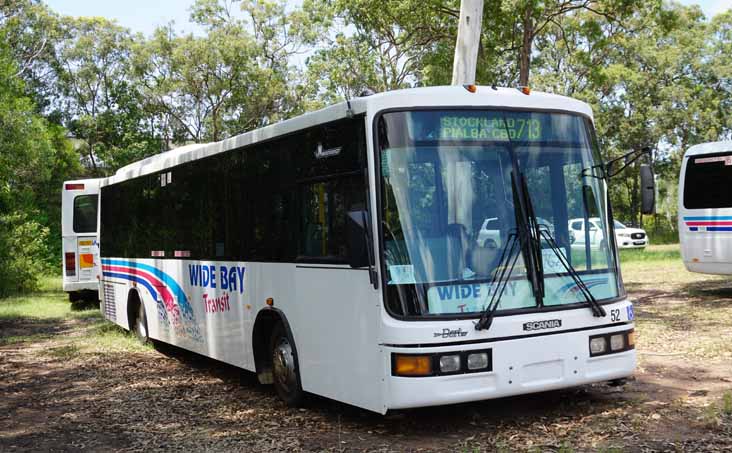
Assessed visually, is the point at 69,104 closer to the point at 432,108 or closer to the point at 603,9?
the point at 603,9

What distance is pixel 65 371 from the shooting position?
11.7 metres

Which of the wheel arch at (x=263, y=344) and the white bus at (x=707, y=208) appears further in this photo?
the white bus at (x=707, y=208)

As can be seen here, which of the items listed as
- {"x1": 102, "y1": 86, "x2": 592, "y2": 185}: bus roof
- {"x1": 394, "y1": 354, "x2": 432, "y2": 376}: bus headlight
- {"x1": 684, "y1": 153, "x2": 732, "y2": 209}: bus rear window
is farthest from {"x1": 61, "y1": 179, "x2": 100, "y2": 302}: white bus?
{"x1": 394, "y1": 354, "x2": 432, "y2": 376}: bus headlight

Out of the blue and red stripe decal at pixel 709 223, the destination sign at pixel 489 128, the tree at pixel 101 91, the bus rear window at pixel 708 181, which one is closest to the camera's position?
the destination sign at pixel 489 128

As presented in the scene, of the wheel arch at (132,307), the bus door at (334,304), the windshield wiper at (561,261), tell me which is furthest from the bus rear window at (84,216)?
the windshield wiper at (561,261)

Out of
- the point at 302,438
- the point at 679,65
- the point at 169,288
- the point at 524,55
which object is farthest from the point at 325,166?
the point at 679,65

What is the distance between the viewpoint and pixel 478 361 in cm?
670

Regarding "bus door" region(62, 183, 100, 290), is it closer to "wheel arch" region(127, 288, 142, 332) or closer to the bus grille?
the bus grille

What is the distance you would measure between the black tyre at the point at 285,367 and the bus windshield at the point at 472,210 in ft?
6.31

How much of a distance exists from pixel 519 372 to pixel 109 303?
33.9ft

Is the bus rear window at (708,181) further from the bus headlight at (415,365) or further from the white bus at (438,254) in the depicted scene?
the bus headlight at (415,365)

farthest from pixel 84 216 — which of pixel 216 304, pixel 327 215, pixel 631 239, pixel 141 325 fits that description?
pixel 631 239

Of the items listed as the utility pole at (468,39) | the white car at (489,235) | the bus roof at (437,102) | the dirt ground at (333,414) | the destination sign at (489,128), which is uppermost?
the utility pole at (468,39)

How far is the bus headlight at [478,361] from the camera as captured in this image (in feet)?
21.9
